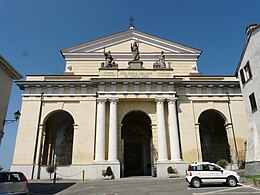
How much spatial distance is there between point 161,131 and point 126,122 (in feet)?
19.0

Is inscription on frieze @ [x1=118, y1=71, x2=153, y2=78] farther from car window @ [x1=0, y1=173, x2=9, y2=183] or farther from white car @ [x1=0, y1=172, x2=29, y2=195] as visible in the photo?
car window @ [x1=0, y1=173, x2=9, y2=183]

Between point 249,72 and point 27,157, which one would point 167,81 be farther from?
point 27,157

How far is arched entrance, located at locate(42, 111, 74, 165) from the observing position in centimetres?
2194

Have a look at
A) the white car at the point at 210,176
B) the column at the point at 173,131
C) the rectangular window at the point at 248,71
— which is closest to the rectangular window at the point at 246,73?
the rectangular window at the point at 248,71

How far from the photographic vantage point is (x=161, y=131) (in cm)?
1975

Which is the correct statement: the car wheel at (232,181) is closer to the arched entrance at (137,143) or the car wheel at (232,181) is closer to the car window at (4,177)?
the arched entrance at (137,143)

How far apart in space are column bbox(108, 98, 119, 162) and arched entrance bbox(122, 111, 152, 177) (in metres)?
3.26

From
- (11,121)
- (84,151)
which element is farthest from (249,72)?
(11,121)

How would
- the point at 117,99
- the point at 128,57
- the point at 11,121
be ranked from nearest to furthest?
the point at 11,121
the point at 117,99
the point at 128,57

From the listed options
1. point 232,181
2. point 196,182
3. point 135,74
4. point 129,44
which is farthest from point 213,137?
point 129,44

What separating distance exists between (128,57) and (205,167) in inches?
730

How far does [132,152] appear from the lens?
78.0 ft

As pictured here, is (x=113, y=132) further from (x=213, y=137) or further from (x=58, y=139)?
(x=213, y=137)

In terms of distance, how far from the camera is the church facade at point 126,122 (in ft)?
63.6
